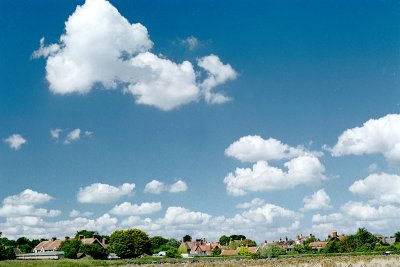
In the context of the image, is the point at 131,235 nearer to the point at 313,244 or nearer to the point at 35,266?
the point at 35,266

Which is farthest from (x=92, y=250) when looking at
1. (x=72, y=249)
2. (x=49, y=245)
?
(x=49, y=245)

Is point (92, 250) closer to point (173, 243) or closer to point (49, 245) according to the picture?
point (49, 245)

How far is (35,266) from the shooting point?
60625 millimetres

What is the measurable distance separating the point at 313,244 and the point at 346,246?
6450cm

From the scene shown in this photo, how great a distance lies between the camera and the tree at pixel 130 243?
11575cm

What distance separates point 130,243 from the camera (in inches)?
4579

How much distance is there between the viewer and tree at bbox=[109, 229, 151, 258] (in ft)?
380

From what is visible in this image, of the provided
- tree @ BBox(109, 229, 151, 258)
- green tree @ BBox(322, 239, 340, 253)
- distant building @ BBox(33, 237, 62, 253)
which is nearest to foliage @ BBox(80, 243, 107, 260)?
tree @ BBox(109, 229, 151, 258)

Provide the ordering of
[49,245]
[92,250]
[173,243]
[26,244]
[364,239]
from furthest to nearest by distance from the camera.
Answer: [173,243] → [26,244] → [49,245] → [92,250] → [364,239]

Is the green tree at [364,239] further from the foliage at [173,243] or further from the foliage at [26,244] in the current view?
the foliage at [26,244]

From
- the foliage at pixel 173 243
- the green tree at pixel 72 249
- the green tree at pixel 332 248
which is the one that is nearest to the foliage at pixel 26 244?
the foliage at pixel 173 243

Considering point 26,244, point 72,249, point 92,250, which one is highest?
point 26,244

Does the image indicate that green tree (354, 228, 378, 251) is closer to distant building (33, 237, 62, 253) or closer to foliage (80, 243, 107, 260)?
foliage (80, 243, 107, 260)

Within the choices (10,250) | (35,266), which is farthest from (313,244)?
(35,266)
